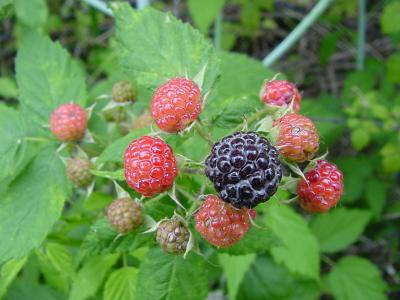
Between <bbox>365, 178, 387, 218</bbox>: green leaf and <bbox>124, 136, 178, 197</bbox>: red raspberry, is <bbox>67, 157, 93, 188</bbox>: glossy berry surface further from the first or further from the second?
<bbox>365, 178, 387, 218</bbox>: green leaf

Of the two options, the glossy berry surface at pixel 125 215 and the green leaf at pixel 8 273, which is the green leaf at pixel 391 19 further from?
the green leaf at pixel 8 273

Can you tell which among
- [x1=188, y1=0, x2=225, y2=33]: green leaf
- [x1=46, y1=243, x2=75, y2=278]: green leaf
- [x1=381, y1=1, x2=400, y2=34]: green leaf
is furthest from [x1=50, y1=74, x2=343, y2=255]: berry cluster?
[x1=381, y1=1, x2=400, y2=34]: green leaf

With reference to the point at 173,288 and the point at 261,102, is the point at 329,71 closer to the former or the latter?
the point at 261,102

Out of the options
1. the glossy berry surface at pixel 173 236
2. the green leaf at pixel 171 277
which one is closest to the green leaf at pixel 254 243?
the green leaf at pixel 171 277

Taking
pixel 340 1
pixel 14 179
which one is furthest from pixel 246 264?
pixel 340 1

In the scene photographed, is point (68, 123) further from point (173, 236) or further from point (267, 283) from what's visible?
point (267, 283)

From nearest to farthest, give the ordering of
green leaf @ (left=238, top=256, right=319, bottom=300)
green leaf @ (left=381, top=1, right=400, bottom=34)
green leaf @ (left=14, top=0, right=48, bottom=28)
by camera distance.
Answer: green leaf @ (left=14, top=0, right=48, bottom=28), green leaf @ (left=238, top=256, right=319, bottom=300), green leaf @ (left=381, top=1, right=400, bottom=34)
